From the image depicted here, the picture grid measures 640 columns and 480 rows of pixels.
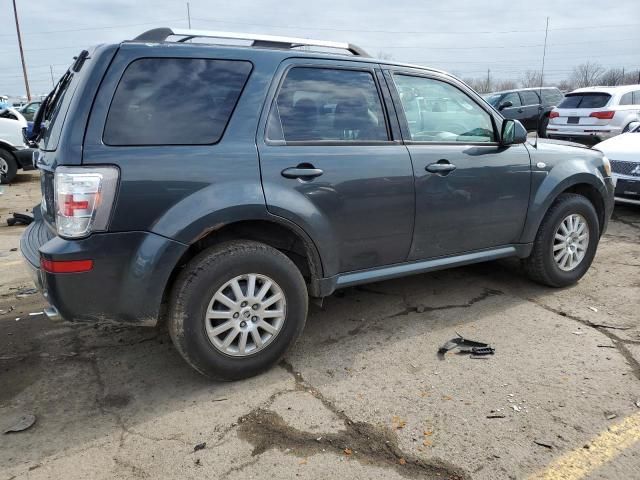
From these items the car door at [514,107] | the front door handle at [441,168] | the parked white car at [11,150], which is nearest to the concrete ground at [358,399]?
the front door handle at [441,168]

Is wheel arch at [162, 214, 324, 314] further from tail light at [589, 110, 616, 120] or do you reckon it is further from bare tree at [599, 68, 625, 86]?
bare tree at [599, 68, 625, 86]

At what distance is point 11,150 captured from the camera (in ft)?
36.3

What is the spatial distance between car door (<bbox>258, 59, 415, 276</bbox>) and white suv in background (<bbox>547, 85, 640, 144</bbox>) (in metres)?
10.9

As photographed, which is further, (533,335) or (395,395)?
(533,335)

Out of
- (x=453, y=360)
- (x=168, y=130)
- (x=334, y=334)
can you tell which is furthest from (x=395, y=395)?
(x=168, y=130)

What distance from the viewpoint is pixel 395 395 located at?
9.77 ft

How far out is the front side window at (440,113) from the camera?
369cm

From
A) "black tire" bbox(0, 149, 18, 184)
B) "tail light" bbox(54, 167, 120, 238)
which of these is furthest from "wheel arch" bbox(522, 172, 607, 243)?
"black tire" bbox(0, 149, 18, 184)

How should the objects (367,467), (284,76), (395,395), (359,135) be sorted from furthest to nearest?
(359,135) < (284,76) < (395,395) < (367,467)

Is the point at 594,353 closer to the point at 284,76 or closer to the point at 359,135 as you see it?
the point at 359,135

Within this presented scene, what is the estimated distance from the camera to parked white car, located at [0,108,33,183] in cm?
1088

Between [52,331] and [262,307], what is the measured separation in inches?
71.5

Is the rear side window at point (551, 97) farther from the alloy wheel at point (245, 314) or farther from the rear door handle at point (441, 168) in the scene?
the alloy wheel at point (245, 314)

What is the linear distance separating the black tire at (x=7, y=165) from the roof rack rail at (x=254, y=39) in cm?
976
